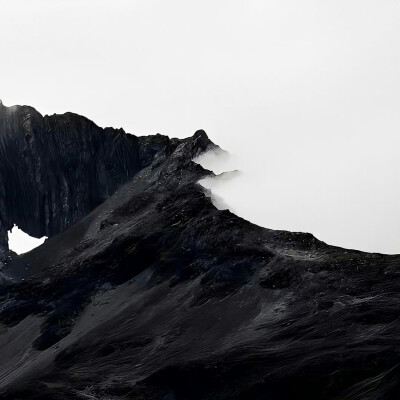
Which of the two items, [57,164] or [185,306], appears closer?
[185,306]

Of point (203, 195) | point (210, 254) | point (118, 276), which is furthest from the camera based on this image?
point (203, 195)

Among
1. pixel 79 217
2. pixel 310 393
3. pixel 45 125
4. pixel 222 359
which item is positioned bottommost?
pixel 310 393

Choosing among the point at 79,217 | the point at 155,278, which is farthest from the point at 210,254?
the point at 79,217

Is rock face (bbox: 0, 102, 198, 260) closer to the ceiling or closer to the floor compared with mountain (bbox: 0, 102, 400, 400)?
closer to the ceiling

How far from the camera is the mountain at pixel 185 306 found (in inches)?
2445

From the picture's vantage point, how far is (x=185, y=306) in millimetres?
77375

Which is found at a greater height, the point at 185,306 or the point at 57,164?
the point at 57,164

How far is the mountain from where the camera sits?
62094 millimetres

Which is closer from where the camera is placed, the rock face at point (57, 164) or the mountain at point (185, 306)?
the mountain at point (185, 306)

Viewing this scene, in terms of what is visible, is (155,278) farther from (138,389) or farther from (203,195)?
(138,389)

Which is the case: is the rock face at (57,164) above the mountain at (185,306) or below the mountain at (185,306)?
above

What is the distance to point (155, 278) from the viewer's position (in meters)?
85.6

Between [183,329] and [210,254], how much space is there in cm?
1230

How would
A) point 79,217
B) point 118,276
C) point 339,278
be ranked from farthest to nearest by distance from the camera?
point 79,217
point 118,276
point 339,278
